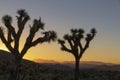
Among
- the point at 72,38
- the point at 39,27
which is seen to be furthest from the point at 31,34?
the point at 72,38

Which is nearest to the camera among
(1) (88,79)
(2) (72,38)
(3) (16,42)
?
(3) (16,42)

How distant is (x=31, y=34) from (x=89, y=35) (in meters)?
9.76

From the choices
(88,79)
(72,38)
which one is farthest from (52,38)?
(88,79)

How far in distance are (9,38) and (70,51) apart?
9914mm

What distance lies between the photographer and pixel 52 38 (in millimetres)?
26828

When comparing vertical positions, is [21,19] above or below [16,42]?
above

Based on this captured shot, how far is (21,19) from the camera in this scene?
26.3 metres

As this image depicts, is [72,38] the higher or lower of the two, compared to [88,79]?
higher

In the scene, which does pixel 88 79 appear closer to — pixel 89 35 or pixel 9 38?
pixel 89 35

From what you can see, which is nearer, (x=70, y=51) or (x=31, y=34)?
(x=31, y=34)

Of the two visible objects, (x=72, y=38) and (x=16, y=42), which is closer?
(x=16, y=42)

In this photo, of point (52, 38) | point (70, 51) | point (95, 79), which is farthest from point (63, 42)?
point (95, 79)

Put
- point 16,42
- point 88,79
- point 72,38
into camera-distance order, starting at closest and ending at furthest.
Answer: point 16,42
point 72,38
point 88,79

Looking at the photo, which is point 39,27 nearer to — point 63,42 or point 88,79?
point 63,42
